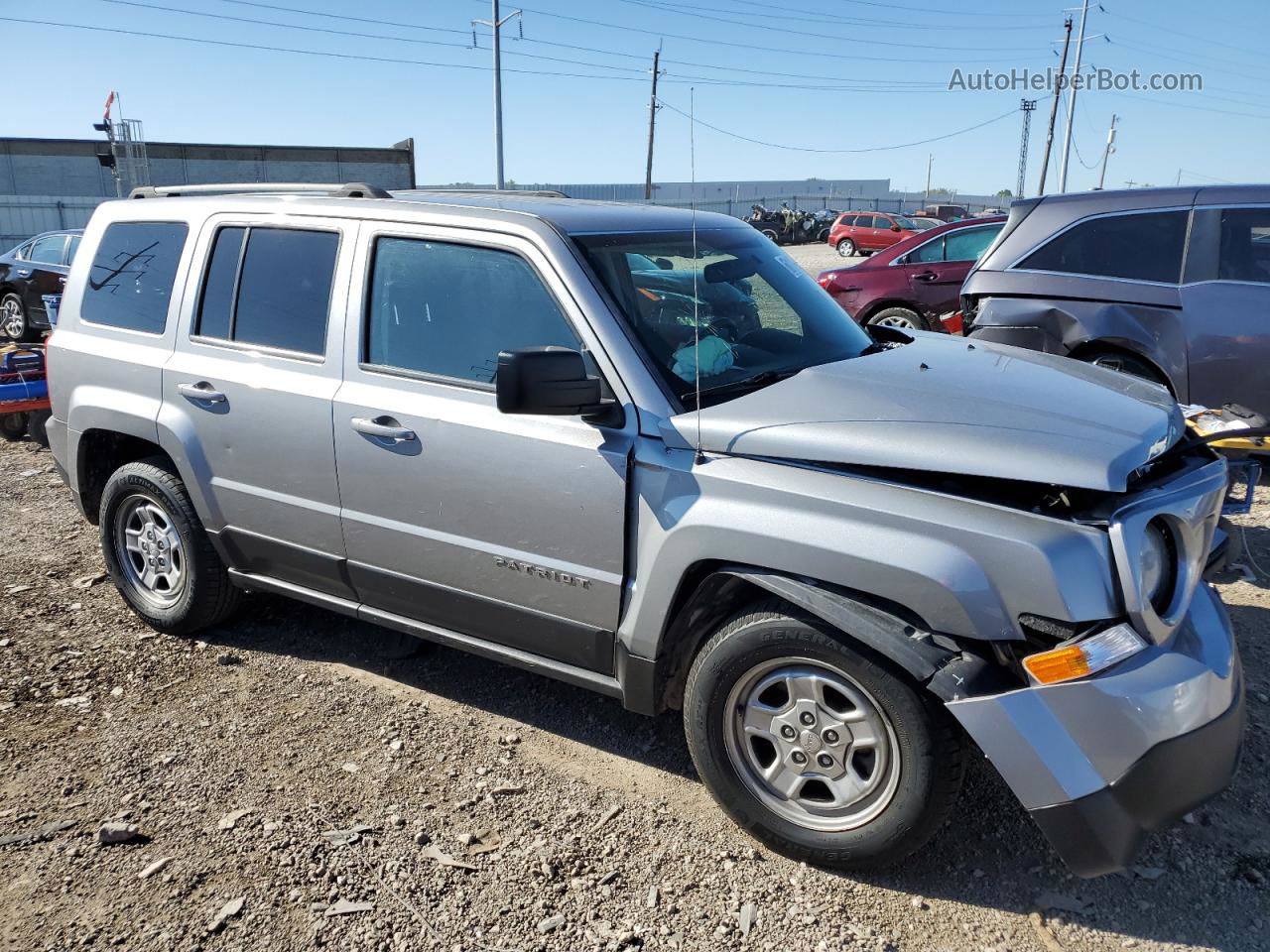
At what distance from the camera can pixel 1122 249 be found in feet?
21.6

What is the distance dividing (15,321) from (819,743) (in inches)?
631

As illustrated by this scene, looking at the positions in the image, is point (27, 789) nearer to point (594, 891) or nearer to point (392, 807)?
point (392, 807)

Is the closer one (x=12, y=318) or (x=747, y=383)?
(x=747, y=383)

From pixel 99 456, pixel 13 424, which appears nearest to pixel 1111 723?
pixel 99 456

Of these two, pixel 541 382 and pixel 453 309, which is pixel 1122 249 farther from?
pixel 541 382

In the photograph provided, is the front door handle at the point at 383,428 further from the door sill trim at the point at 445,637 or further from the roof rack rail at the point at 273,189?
the roof rack rail at the point at 273,189

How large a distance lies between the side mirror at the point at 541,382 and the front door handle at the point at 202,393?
173 cm

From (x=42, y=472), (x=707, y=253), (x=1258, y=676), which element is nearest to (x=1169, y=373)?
(x=1258, y=676)

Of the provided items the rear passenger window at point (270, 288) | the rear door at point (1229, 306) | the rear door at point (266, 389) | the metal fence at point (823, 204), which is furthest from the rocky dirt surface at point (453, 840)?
the metal fence at point (823, 204)

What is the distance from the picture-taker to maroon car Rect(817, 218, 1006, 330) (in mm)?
10516

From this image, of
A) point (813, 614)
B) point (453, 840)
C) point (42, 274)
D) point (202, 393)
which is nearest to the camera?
point (813, 614)

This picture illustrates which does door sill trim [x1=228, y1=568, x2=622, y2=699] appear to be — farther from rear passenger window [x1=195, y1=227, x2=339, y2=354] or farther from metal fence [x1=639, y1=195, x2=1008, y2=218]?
metal fence [x1=639, y1=195, x2=1008, y2=218]

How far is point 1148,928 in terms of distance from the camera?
9.07 ft

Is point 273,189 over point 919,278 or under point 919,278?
over
